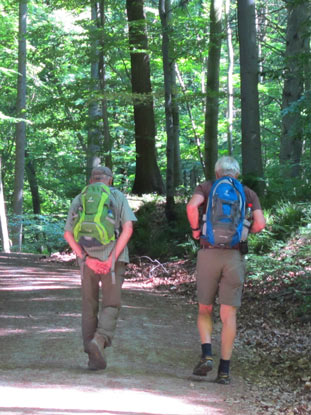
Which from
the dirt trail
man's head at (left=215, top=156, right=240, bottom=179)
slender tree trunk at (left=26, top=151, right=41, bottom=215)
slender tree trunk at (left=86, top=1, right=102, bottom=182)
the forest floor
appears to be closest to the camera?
the dirt trail

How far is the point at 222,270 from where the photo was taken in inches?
208

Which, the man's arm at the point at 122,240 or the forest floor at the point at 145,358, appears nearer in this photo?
the forest floor at the point at 145,358

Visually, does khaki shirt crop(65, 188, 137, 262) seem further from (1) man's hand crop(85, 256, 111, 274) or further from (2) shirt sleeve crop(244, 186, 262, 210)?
(2) shirt sleeve crop(244, 186, 262, 210)

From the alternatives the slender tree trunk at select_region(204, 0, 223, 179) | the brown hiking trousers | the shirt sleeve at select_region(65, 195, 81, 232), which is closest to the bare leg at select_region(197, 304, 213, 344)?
the brown hiking trousers

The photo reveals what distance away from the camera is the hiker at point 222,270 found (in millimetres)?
5234

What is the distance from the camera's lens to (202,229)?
17.4 ft

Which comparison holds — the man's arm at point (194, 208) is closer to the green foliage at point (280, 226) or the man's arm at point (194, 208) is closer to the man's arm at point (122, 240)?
the man's arm at point (122, 240)

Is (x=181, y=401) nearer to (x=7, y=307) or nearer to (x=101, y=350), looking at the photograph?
(x=101, y=350)

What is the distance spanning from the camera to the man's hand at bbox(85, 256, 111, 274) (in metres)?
5.27

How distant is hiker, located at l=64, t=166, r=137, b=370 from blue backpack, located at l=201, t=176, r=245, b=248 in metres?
0.76

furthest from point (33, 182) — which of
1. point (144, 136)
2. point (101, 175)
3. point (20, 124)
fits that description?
point (101, 175)

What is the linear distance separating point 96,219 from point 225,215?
1.15m

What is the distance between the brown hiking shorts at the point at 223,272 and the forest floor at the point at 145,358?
2.76 feet

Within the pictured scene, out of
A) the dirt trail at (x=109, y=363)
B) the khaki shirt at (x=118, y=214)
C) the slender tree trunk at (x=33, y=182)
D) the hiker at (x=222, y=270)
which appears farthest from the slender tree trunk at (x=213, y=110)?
the slender tree trunk at (x=33, y=182)
